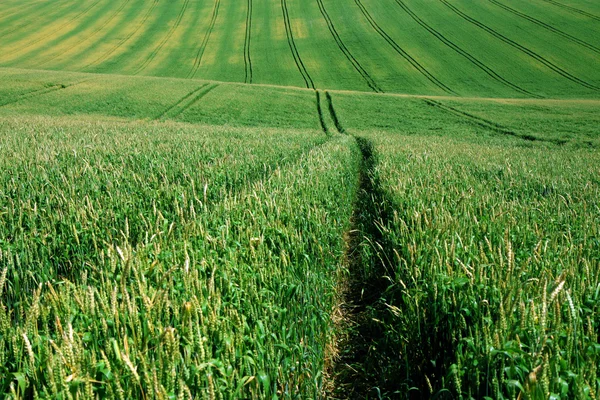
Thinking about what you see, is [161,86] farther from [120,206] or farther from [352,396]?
[352,396]

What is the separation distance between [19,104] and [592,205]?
3967cm

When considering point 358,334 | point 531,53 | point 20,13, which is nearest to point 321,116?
point 358,334

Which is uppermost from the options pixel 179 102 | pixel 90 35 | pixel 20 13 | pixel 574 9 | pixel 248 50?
pixel 574 9

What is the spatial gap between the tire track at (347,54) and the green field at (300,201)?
1.87ft

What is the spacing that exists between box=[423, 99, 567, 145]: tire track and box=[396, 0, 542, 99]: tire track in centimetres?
1592

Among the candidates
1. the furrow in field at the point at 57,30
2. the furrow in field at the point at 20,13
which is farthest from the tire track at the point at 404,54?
the furrow in field at the point at 20,13

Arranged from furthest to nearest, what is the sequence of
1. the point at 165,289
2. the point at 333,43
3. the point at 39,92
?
the point at 333,43
the point at 39,92
the point at 165,289

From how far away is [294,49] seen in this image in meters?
63.6

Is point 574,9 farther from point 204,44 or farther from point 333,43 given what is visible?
point 204,44

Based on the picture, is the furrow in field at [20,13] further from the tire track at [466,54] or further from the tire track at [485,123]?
the tire track at [485,123]

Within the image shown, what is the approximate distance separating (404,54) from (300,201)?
5984 cm

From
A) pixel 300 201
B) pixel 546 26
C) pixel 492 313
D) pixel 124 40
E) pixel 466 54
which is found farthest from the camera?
pixel 124 40

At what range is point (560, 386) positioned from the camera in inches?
88.2

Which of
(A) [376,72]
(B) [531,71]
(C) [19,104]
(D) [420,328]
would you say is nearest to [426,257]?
(D) [420,328]
